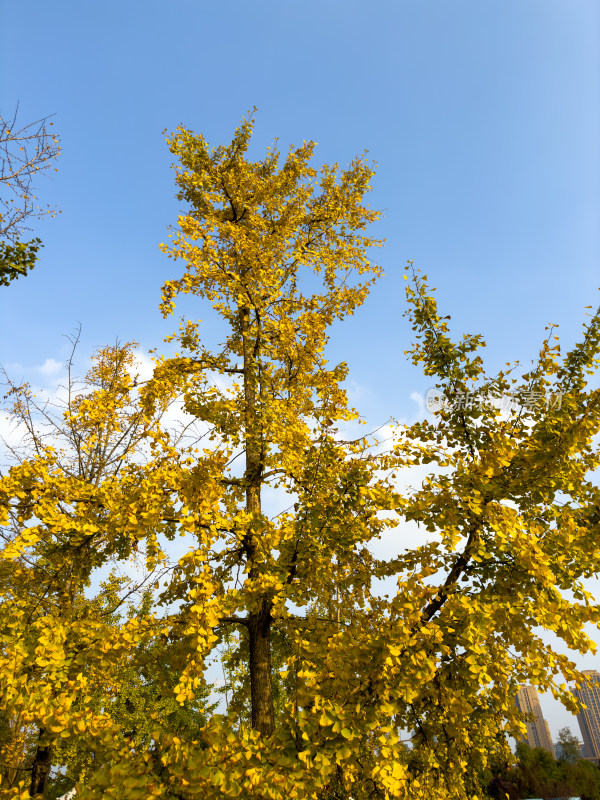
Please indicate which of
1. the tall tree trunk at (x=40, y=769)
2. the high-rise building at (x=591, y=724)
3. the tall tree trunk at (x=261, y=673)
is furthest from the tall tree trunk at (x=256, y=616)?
the high-rise building at (x=591, y=724)

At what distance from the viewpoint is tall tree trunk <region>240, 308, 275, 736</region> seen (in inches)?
198

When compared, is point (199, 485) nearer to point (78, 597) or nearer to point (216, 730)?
point (216, 730)

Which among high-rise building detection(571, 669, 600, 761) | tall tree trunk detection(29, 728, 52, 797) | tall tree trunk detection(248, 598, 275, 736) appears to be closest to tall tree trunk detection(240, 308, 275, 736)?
tall tree trunk detection(248, 598, 275, 736)

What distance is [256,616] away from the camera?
18.1 ft

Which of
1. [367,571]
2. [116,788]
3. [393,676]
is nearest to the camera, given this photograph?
[116,788]

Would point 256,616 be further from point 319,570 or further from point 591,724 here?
point 591,724

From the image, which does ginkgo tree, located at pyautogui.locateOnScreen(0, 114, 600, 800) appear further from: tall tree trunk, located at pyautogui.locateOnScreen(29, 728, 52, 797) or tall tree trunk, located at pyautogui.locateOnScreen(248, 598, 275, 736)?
tall tree trunk, located at pyautogui.locateOnScreen(29, 728, 52, 797)

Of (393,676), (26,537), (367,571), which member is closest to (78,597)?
(26,537)

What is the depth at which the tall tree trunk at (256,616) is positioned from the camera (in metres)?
5.04

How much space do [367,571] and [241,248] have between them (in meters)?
4.94

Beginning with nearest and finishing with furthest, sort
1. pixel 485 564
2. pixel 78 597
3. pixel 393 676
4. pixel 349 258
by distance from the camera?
pixel 393 676
pixel 485 564
pixel 349 258
pixel 78 597

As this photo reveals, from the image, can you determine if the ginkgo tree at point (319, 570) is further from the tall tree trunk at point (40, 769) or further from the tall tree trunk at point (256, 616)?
the tall tree trunk at point (40, 769)

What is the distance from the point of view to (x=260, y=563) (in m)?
4.82

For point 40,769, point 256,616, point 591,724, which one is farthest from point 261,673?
point 591,724
